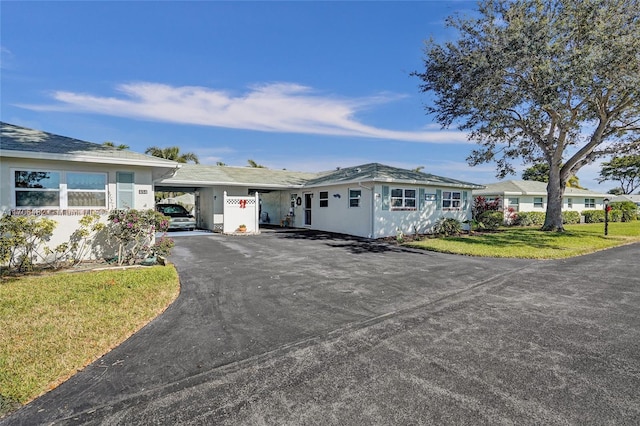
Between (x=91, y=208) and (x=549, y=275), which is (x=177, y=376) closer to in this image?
(x=91, y=208)

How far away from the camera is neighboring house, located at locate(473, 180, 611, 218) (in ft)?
83.1

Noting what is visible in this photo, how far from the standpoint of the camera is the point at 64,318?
15.5 ft

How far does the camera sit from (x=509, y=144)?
19.0 metres

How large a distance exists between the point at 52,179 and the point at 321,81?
43.2ft

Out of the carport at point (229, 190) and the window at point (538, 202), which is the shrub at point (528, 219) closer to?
the window at point (538, 202)

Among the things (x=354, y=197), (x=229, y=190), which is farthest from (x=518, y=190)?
(x=229, y=190)

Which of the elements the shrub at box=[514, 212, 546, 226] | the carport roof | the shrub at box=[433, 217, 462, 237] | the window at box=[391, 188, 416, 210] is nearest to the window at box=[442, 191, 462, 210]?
the shrub at box=[433, 217, 462, 237]

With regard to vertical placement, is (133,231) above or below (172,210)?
below

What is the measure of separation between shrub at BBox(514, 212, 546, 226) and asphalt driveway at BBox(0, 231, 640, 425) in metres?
19.2

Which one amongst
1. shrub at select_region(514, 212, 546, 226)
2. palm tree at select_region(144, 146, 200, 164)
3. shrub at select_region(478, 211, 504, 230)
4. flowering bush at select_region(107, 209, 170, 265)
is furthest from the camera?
palm tree at select_region(144, 146, 200, 164)

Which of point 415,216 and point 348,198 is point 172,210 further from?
point 415,216

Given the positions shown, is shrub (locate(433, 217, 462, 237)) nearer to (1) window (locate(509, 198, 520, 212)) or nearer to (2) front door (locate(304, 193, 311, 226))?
(2) front door (locate(304, 193, 311, 226))

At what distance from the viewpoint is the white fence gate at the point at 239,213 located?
1738cm

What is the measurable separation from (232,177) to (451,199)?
44.9 ft
